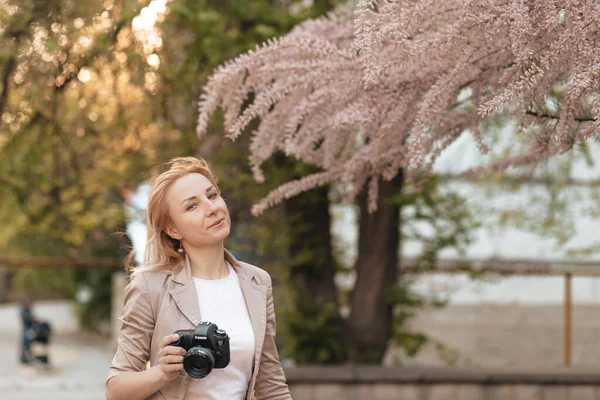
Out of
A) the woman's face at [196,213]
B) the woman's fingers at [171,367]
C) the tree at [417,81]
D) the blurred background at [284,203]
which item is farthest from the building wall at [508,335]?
the woman's fingers at [171,367]

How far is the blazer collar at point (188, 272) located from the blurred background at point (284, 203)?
8.70 ft

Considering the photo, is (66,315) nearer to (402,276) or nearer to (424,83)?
(402,276)

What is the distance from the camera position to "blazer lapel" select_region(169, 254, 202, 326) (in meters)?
2.51

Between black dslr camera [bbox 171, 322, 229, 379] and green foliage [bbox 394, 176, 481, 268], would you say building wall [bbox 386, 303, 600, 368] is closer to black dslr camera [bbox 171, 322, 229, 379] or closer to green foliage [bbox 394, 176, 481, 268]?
green foliage [bbox 394, 176, 481, 268]

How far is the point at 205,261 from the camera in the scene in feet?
8.80

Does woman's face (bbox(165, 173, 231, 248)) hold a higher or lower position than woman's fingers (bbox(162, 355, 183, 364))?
higher

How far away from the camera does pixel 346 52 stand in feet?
10.1

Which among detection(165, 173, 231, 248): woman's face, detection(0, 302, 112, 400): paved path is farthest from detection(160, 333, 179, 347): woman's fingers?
detection(0, 302, 112, 400): paved path

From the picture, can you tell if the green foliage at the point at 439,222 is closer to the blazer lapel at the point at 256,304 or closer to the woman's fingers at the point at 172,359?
the blazer lapel at the point at 256,304

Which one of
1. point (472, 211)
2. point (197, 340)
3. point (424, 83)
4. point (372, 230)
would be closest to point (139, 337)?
point (197, 340)

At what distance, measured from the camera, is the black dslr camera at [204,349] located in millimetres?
2307

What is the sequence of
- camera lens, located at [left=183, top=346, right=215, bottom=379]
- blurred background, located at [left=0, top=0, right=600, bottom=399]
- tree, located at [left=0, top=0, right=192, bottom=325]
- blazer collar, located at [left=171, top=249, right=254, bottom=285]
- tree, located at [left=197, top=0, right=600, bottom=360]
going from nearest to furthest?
1. camera lens, located at [left=183, top=346, right=215, bottom=379]
2. tree, located at [left=197, top=0, right=600, bottom=360]
3. blazer collar, located at [left=171, top=249, right=254, bottom=285]
4. tree, located at [left=0, top=0, right=192, bottom=325]
5. blurred background, located at [left=0, top=0, right=600, bottom=399]

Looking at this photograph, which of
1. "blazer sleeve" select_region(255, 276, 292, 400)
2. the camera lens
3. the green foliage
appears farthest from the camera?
the green foliage

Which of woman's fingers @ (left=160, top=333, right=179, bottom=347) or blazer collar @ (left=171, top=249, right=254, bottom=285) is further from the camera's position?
blazer collar @ (left=171, top=249, right=254, bottom=285)
